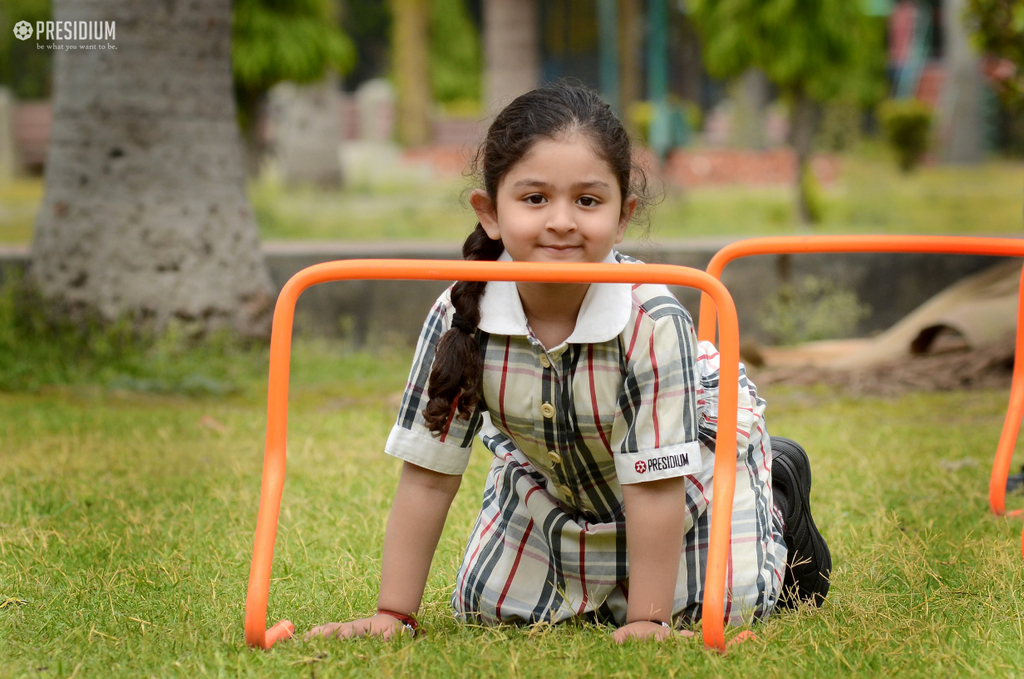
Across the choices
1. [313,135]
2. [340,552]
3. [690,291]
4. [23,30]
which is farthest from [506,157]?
[313,135]

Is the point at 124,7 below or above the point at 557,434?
above

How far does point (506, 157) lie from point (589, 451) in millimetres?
558

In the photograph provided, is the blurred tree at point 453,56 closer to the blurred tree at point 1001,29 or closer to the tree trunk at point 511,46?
the tree trunk at point 511,46

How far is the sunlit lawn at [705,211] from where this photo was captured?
992 cm

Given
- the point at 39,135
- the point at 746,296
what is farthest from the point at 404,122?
the point at 746,296

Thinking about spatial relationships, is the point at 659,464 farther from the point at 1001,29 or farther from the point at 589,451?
the point at 1001,29

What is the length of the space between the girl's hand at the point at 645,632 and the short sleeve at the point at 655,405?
0.27 metres

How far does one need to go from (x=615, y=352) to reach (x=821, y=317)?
459 cm

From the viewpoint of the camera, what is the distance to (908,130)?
1550 centimetres

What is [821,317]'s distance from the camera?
6293mm

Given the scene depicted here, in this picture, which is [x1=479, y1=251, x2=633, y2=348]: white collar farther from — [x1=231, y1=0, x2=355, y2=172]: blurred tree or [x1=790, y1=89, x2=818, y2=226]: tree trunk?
[x1=790, y1=89, x2=818, y2=226]: tree trunk

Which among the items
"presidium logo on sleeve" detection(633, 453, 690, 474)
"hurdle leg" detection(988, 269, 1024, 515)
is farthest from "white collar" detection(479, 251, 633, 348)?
"hurdle leg" detection(988, 269, 1024, 515)

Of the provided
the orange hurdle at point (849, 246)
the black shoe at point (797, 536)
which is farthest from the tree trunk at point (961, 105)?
the black shoe at point (797, 536)

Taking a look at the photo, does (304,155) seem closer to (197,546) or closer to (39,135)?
(39,135)
